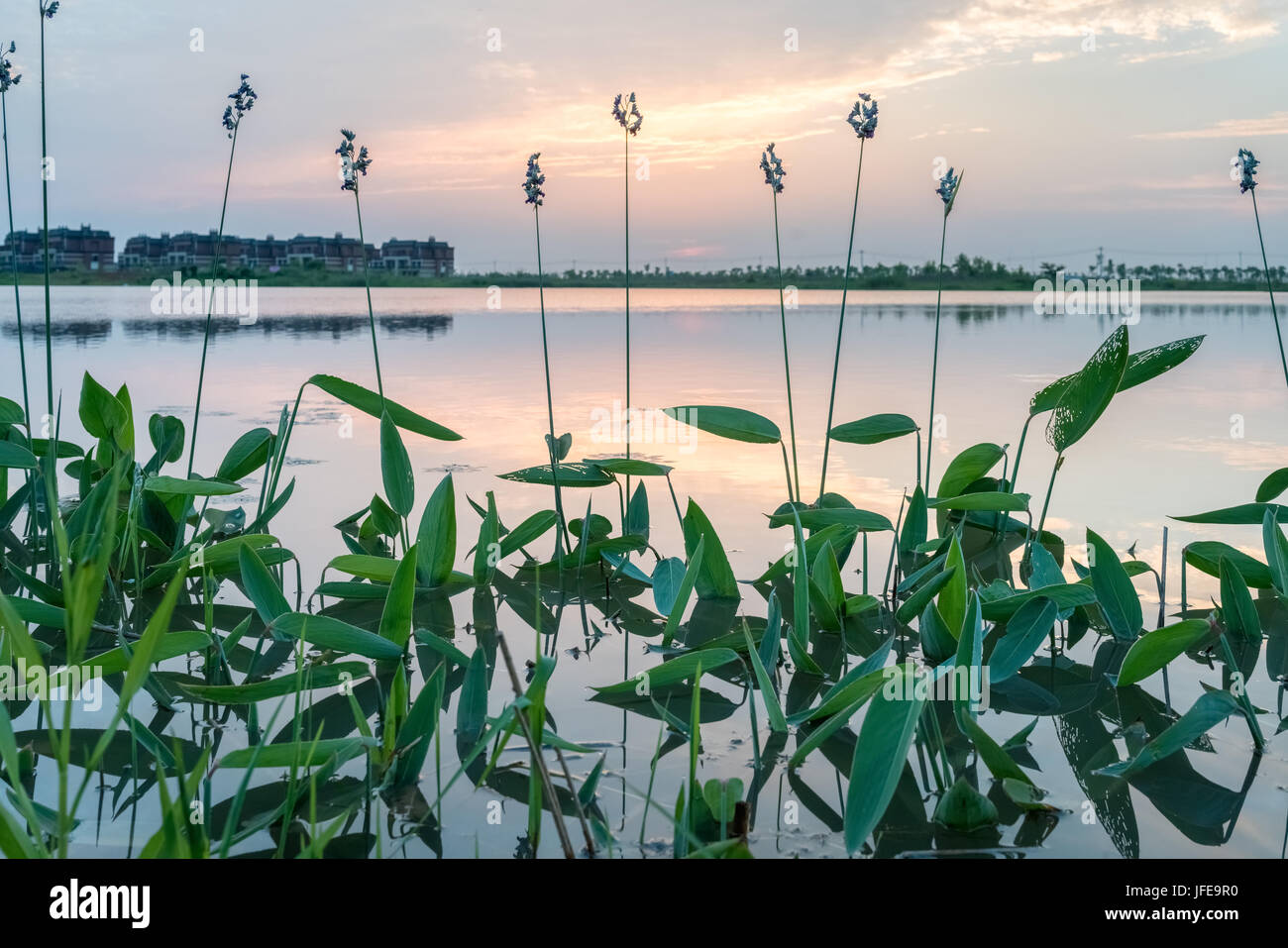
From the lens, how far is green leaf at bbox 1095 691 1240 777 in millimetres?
1229

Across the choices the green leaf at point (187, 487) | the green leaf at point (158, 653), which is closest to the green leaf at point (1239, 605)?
the green leaf at point (158, 653)

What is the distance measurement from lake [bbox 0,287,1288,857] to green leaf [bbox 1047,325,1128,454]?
15.3 inches

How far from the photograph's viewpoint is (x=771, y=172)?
2.33 m

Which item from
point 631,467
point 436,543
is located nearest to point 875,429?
point 631,467

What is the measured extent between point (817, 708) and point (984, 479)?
141cm

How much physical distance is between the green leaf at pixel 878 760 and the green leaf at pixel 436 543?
1101mm

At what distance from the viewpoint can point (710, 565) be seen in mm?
1950

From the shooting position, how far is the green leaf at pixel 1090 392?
1858mm

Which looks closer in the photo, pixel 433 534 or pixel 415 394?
pixel 433 534

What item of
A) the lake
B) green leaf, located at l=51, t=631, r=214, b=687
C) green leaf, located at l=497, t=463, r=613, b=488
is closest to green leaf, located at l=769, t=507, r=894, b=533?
the lake

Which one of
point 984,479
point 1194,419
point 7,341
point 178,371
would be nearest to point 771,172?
point 984,479

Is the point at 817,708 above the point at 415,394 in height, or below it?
below

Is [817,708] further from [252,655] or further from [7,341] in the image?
[7,341]
